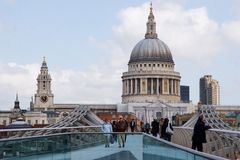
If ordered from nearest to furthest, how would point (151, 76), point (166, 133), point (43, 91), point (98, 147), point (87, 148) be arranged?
point (87, 148) → point (98, 147) → point (166, 133) → point (151, 76) → point (43, 91)

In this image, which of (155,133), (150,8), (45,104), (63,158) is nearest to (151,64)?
(150,8)

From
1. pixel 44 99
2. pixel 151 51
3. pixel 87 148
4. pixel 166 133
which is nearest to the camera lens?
pixel 87 148

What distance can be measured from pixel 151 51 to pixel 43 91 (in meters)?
35.0

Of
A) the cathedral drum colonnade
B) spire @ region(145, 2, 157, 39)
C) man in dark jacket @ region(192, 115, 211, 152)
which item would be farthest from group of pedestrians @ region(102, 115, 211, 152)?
spire @ region(145, 2, 157, 39)

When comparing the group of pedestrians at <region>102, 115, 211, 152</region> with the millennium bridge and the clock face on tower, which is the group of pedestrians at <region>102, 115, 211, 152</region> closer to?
the millennium bridge

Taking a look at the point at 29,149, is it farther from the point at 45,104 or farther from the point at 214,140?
the point at 45,104

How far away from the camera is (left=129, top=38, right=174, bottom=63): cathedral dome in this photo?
569ft

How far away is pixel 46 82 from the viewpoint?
191250 millimetres

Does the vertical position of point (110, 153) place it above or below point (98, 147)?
below

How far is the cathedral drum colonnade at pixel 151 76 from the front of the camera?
552 ft

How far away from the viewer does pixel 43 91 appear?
192 m

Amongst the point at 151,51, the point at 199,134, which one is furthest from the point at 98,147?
the point at 151,51

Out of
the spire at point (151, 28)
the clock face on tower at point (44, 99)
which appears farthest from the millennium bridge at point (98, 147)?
the clock face on tower at point (44, 99)

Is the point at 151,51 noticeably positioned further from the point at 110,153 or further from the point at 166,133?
the point at 110,153
